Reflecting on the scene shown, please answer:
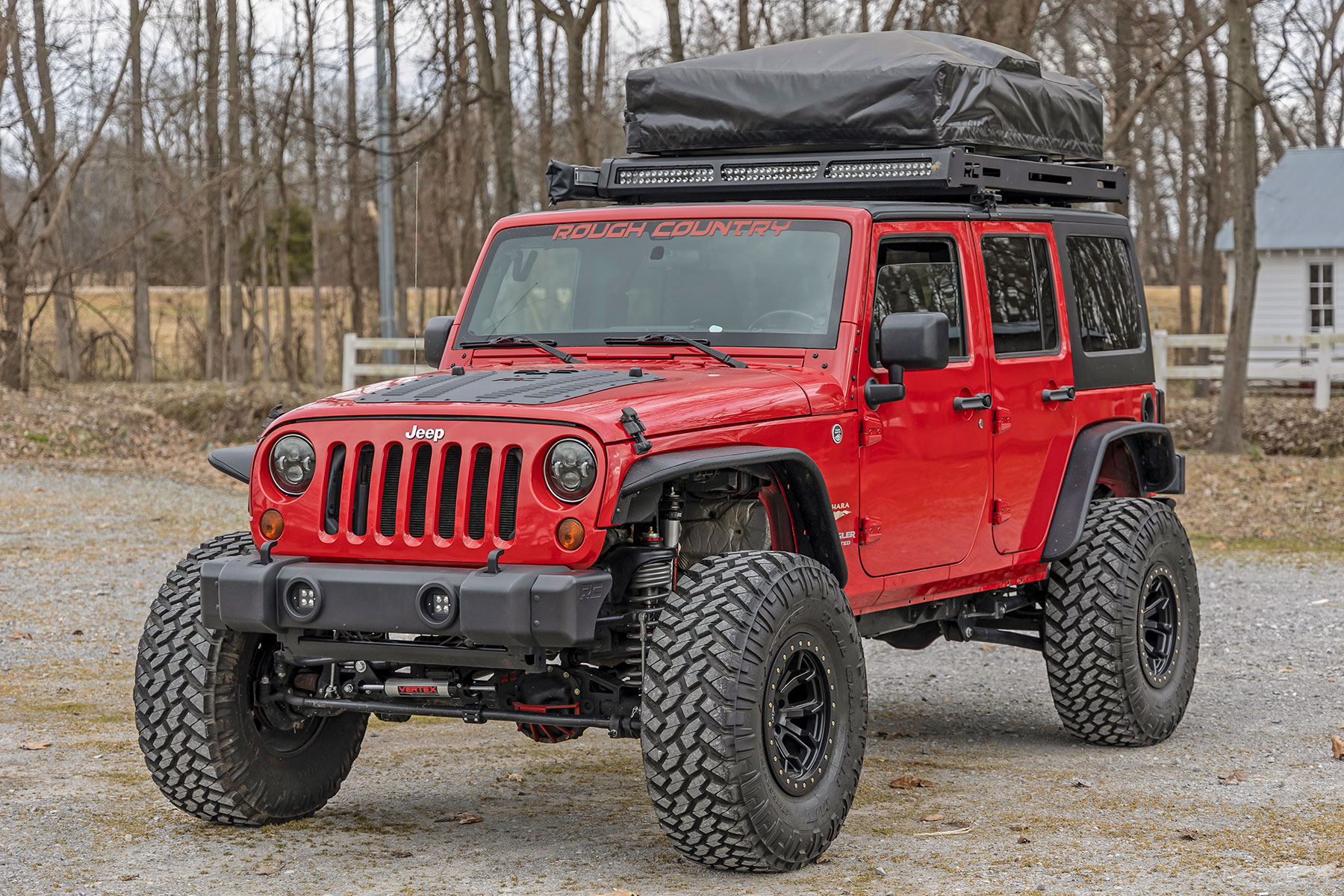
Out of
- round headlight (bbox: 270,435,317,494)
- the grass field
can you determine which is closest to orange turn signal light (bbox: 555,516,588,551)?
round headlight (bbox: 270,435,317,494)

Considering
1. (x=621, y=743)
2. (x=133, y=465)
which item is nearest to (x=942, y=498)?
(x=621, y=743)

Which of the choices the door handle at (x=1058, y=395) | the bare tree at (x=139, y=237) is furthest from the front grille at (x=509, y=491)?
the bare tree at (x=139, y=237)

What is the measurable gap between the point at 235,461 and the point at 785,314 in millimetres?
2072

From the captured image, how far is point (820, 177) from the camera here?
6617 millimetres

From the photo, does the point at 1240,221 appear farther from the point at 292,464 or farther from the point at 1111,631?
the point at 292,464

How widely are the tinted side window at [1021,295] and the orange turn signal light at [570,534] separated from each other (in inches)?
105

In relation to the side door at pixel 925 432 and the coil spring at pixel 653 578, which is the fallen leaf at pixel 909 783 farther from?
the coil spring at pixel 653 578

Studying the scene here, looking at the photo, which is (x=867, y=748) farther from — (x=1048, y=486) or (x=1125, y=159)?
(x=1125, y=159)

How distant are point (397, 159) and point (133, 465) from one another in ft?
22.2

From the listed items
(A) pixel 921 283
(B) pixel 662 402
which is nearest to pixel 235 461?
(B) pixel 662 402

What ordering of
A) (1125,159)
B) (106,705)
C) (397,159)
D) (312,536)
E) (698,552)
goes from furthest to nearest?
(1125,159)
(397,159)
(106,705)
(698,552)
(312,536)

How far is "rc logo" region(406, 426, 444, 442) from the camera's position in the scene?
15.9ft

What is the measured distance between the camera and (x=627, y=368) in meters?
5.72

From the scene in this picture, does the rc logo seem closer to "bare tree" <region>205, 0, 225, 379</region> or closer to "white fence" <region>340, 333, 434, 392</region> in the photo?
"white fence" <region>340, 333, 434, 392</region>
